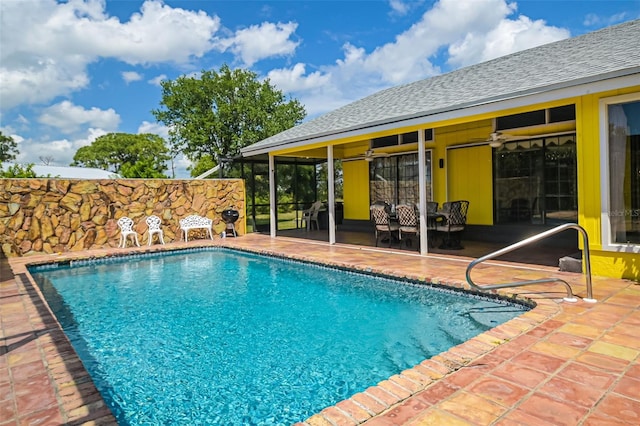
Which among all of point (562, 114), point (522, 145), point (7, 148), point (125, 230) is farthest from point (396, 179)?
point (7, 148)

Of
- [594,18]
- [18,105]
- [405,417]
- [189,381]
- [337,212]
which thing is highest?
[18,105]

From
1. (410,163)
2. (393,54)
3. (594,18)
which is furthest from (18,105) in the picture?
(594,18)

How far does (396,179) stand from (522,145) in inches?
161

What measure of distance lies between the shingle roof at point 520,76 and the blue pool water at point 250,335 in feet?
10.8

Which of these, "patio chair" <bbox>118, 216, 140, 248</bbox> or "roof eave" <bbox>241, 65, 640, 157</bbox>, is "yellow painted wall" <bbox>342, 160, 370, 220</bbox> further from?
"patio chair" <bbox>118, 216, 140, 248</bbox>

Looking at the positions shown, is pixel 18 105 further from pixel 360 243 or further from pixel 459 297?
pixel 459 297

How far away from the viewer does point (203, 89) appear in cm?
2717

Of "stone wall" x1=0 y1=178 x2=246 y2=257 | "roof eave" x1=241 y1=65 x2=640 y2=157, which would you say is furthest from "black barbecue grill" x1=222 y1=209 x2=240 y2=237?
"roof eave" x1=241 y1=65 x2=640 y2=157

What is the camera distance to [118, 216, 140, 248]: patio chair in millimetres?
11688

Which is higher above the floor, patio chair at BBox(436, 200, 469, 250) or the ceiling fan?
the ceiling fan

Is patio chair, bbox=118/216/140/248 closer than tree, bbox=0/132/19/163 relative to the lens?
Yes

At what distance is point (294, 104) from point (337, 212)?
54.5 feet

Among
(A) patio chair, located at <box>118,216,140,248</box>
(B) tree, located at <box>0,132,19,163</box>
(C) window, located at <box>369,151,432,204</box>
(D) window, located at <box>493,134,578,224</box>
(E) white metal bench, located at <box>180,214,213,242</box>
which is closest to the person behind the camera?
(D) window, located at <box>493,134,578,224</box>

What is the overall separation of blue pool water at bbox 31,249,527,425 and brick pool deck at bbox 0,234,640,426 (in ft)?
1.74
